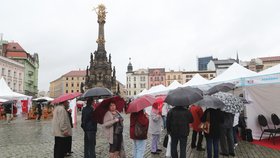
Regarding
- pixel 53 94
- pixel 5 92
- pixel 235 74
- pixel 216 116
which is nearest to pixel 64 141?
Result: pixel 216 116

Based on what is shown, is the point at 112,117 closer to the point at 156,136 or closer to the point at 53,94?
the point at 156,136

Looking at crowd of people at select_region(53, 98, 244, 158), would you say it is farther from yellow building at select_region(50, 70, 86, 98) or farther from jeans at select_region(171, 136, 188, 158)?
yellow building at select_region(50, 70, 86, 98)

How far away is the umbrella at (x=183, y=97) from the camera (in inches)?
253

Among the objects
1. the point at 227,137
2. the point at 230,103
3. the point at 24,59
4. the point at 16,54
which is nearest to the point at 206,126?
the point at 230,103

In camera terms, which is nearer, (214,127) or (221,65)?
(214,127)

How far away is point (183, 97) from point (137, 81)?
306ft

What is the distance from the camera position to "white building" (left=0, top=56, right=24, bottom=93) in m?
51.2

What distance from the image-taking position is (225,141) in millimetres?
8461

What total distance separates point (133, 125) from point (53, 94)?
14141 centimetres

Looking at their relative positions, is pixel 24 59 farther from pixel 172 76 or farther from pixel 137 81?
pixel 172 76

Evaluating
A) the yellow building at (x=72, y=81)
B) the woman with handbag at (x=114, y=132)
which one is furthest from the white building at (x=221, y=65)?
the woman with handbag at (x=114, y=132)

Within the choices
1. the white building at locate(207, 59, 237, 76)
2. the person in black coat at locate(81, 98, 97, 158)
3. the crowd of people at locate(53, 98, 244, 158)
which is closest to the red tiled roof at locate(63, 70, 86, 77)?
the white building at locate(207, 59, 237, 76)

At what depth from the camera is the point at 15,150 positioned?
9477 mm

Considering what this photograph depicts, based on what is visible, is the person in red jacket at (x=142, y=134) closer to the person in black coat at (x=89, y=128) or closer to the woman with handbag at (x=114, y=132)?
the woman with handbag at (x=114, y=132)
